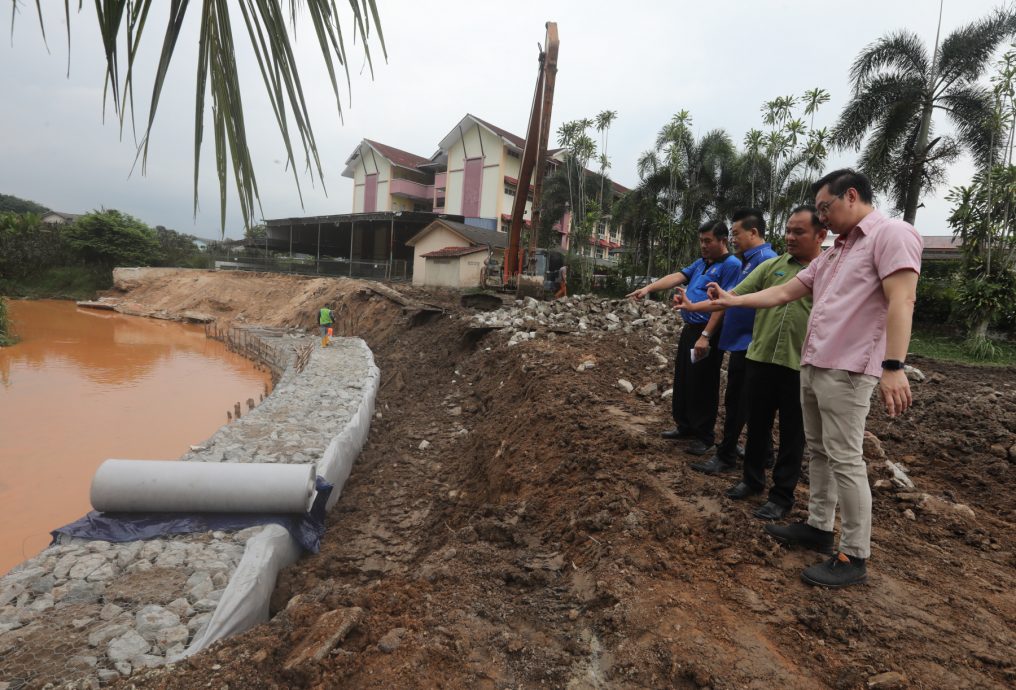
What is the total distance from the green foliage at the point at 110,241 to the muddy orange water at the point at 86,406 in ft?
41.2

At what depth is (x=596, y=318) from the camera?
872cm

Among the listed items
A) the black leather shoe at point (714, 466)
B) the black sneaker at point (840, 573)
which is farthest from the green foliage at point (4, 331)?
the black sneaker at point (840, 573)

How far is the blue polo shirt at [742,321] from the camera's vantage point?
10.8 feet

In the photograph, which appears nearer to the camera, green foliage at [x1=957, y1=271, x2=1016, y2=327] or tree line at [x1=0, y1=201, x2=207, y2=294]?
green foliage at [x1=957, y1=271, x2=1016, y2=327]

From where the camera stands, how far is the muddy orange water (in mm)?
6652

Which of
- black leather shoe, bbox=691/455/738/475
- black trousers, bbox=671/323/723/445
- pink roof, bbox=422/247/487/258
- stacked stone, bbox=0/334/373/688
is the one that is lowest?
stacked stone, bbox=0/334/373/688

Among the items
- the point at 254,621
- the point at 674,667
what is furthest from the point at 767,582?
the point at 254,621

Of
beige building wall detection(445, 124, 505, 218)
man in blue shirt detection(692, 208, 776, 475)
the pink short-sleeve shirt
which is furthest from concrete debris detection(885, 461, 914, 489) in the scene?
beige building wall detection(445, 124, 505, 218)

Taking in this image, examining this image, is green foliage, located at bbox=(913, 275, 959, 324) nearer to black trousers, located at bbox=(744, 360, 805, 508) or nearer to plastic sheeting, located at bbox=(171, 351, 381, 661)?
black trousers, located at bbox=(744, 360, 805, 508)

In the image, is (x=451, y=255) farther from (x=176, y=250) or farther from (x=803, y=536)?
(x=176, y=250)

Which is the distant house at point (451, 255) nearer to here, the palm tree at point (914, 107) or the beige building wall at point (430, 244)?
the beige building wall at point (430, 244)

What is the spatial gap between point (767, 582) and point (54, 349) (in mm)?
23961

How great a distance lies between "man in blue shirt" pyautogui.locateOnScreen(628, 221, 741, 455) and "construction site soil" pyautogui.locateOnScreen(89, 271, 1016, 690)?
0.23 metres

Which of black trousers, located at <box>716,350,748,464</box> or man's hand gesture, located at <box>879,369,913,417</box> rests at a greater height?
man's hand gesture, located at <box>879,369,913,417</box>
